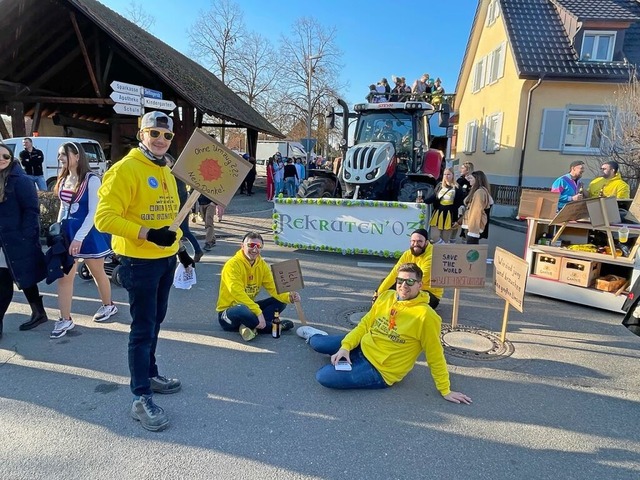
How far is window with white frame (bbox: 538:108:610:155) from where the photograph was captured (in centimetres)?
1453

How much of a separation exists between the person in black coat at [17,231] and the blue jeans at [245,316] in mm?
1833

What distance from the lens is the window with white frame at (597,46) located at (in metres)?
14.6

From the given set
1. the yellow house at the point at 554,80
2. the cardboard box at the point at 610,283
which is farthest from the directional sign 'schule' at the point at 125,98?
the yellow house at the point at 554,80

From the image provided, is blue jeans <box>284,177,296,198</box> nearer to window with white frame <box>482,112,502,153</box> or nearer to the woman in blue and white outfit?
window with white frame <box>482,112,502,153</box>

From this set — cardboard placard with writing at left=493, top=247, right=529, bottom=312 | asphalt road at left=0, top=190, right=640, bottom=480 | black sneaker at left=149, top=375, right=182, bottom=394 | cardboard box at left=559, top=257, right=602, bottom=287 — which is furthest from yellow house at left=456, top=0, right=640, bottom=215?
black sneaker at left=149, top=375, right=182, bottom=394

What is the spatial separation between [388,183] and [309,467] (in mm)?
6966

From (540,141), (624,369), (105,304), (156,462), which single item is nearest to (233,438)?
(156,462)

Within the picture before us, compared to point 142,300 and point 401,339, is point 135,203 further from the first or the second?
point 401,339

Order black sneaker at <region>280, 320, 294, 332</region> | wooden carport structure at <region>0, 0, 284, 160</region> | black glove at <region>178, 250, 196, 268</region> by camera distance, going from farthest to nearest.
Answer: wooden carport structure at <region>0, 0, 284, 160</region>
black sneaker at <region>280, 320, 294, 332</region>
black glove at <region>178, 250, 196, 268</region>

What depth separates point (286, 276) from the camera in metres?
4.29

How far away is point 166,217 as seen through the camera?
2676 mm

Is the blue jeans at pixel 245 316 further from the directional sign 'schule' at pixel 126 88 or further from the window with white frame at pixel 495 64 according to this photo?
the window with white frame at pixel 495 64

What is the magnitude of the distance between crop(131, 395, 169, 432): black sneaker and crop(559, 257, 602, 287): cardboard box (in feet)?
17.2

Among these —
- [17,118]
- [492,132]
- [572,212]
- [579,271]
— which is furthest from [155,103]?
[492,132]
